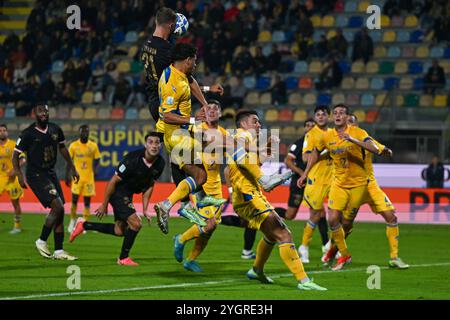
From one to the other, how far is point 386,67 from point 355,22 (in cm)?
198

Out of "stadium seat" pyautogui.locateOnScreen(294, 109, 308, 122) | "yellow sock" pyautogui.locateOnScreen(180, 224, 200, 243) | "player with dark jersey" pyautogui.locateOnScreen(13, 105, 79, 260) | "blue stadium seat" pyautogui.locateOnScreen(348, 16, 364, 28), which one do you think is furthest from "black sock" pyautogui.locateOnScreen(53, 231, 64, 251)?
"blue stadium seat" pyautogui.locateOnScreen(348, 16, 364, 28)

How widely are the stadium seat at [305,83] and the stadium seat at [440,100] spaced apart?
483cm

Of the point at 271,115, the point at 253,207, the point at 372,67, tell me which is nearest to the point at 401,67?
the point at 372,67

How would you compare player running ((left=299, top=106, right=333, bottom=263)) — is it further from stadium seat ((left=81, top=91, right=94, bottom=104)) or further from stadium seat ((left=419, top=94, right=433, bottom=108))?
stadium seat ((left=81, top=91, right=94, bottom=104))

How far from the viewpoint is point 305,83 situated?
2936cm

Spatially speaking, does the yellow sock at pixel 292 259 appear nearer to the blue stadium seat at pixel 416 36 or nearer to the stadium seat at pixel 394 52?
the stadium seat at pixel 394 52

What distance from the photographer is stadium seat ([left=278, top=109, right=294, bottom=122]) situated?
91.7 ft

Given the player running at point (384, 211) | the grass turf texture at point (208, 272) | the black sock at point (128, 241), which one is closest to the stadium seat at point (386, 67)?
the grass turf texture at point (208, 272)

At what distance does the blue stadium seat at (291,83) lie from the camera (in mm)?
29453

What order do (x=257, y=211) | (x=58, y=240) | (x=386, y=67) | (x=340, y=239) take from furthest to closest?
(x=386, y=67) < (x=58, y=240) < (x=340, y=239) < (x=257, y=211)

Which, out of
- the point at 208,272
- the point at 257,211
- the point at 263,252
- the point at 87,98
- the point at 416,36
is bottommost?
the point at 208,272

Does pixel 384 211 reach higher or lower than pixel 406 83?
lower

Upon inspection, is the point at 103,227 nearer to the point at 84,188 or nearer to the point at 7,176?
the point at 7,176

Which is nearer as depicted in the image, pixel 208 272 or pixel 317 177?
pixel 208 272
